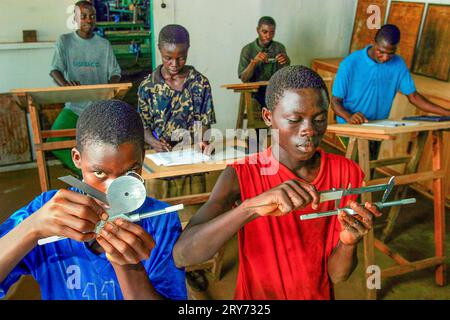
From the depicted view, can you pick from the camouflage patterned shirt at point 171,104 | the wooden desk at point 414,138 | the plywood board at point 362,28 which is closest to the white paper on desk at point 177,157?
the camouflage patterned shirt at point 171,104

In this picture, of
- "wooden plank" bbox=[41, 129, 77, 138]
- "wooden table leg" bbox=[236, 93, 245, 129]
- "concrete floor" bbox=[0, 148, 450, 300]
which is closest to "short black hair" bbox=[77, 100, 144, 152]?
"concrete floor" bbox=[0, 148, 450, 300]

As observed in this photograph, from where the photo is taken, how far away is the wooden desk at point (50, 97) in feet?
9.87

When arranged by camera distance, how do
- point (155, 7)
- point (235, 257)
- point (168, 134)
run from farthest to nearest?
point (155, 7) → point (235, 257) → point (168, 134)

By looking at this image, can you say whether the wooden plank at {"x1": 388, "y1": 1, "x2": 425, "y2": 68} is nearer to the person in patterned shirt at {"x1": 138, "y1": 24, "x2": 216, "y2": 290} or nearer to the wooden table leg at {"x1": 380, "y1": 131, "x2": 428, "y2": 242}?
the wooden table leg at {"x1": 380, "y1": 131, "x2": 428, "y2": 242}

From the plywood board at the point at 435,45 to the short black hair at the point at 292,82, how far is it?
11.7 ft

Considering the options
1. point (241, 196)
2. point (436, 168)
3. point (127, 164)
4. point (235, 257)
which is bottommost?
point (235, 257)

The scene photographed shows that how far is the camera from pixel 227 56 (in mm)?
5773

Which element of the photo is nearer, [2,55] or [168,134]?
[168,134]

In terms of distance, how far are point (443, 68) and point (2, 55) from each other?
4.59 m

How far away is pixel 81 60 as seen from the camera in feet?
13.1

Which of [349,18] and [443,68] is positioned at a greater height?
[349,18]

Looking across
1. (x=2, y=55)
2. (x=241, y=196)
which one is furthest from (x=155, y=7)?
(x=241, y=196)

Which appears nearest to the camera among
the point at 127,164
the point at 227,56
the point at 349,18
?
the point at 127,164
